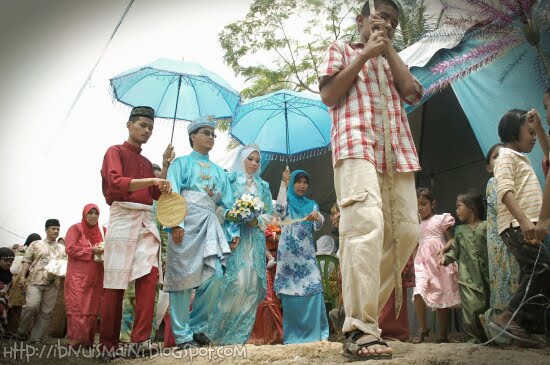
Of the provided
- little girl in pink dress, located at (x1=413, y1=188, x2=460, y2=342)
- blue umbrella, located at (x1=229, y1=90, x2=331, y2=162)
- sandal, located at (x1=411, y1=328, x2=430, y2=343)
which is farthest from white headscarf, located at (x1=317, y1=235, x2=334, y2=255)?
sandal, located at (x1=411, y1=328, x2=430, y2=343)

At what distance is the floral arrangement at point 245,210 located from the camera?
4195 millimetres

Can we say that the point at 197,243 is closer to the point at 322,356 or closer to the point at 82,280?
the point at 322,356

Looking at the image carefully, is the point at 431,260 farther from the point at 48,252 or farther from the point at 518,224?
the point at 48,252

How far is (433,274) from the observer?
4457mm

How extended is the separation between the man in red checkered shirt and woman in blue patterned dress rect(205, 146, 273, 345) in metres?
1.83

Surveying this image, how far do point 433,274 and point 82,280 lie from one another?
3.42 meters

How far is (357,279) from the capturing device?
2.30m

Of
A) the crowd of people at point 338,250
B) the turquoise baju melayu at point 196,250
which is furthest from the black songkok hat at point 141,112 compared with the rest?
the turquoise baju melayu at point 196,250

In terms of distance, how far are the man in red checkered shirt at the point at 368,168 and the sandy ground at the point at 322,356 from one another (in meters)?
0.22

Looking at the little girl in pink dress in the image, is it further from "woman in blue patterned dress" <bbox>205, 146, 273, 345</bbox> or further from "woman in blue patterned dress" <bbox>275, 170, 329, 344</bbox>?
"woman in blue patterned dress" <bbox>205, 146, 273, 345</bbox>

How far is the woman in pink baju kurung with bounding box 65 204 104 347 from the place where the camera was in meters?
5.19

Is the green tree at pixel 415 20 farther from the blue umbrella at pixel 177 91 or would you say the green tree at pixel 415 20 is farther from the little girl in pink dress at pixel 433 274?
the blue umbrella at pixel 177 91

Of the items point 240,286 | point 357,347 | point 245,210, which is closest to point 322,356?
point 357,347

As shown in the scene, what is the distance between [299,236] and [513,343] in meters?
2.35
